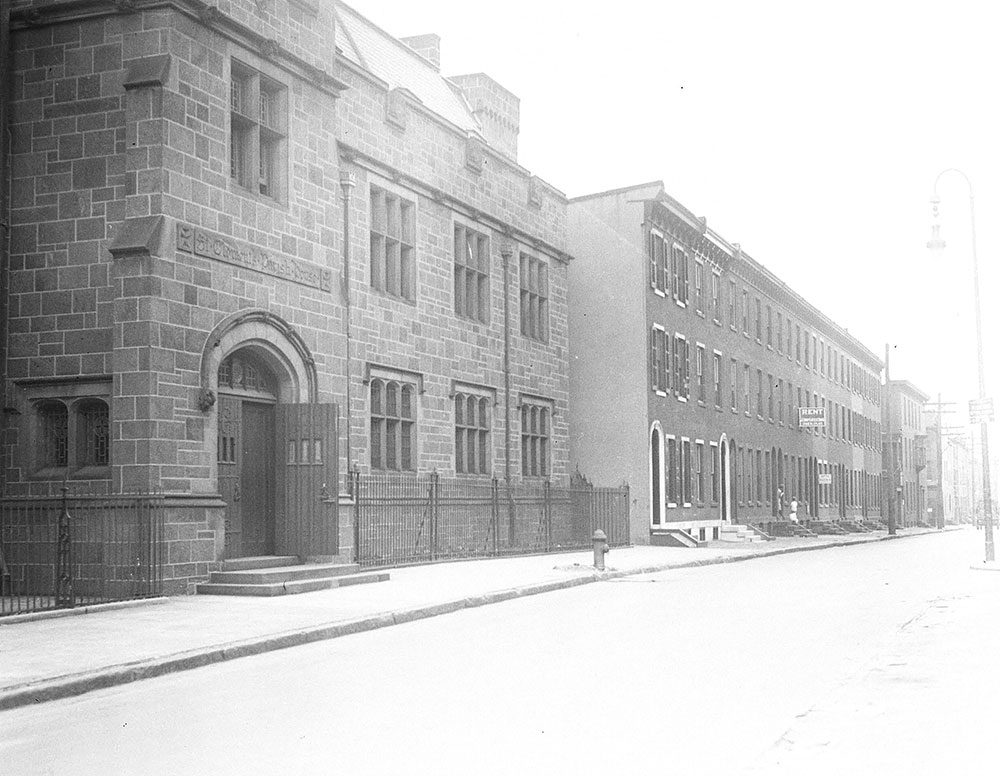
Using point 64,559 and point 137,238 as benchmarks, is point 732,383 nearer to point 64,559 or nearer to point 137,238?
point 137,238

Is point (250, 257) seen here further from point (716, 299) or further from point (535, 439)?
point (716, 299)

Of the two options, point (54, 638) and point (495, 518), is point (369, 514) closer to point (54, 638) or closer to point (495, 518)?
point (495, 518)

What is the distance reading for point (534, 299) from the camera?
103 feet

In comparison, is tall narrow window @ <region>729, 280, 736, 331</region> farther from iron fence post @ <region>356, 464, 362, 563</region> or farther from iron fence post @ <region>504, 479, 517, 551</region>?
iron fence post @ <region>356, 464, 362, 563</region>

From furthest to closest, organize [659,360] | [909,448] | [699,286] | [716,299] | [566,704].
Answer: [909,448] < [716,299] < [699,286] < [659,360] < [566,704]

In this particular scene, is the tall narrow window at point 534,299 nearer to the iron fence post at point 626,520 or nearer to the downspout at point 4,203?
the iron fence post at point 626,520

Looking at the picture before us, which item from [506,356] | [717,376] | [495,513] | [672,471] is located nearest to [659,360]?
[672,471]

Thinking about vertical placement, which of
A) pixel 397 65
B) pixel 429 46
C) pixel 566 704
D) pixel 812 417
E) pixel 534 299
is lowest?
pixel 566 704

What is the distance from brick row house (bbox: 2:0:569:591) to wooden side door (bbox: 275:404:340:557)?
0.03 metres

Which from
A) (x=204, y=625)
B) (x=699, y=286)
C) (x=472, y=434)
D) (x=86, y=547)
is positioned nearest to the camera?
(x=204, y=625)

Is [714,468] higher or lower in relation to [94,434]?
lower

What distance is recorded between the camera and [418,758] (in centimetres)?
699

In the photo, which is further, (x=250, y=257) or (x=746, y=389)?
(x=746, y=389)

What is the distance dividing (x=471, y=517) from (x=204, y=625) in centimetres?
1394
